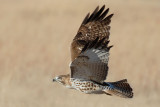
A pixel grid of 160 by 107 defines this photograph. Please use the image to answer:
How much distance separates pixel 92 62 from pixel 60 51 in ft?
14.5

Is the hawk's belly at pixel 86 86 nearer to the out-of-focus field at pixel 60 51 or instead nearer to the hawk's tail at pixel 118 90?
the hawk's tail at pixel 118 90

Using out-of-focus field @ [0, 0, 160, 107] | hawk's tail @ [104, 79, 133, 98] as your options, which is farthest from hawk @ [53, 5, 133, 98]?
out-of-focus field @ [0, 0, 160, 107]

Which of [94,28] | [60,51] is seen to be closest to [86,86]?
[94,28]

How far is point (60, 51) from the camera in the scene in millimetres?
13305

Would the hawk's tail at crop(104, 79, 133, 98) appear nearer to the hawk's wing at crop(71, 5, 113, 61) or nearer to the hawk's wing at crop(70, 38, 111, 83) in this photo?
the hawk's wing at crop(70, 38, 111, 83)

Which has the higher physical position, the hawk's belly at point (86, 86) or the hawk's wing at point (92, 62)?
the hawk's wing at point (92, 62)

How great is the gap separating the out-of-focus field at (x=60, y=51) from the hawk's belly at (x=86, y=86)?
1.31 m

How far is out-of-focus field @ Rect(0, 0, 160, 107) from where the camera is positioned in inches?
440

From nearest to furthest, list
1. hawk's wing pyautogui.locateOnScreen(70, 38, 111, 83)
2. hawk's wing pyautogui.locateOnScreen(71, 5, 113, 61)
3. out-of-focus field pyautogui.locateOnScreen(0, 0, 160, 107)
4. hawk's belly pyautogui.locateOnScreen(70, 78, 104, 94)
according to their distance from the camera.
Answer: hawk's wing pyautogui.locateOnScreen(70, 38, 111, 83) < hawk's belly pyautogui.locateOnScreen(70, 78, 104, 94) < hawk's wing pyautogui.locateOnScreen(71, 5, 113, 61) < out-of-focus field pyautogui.locateOnScreen(0, 0, 160, 107)

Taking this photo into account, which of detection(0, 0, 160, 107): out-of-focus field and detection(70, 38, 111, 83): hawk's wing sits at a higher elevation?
detection(0, 0, 160, 107): out-of-focus field

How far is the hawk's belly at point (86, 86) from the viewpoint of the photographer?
30.1 ft

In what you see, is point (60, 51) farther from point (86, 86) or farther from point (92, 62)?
point (92, 62)

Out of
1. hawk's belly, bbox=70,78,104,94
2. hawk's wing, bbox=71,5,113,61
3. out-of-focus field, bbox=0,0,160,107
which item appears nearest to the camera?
hawk's belly, bbox=70,78,104,94

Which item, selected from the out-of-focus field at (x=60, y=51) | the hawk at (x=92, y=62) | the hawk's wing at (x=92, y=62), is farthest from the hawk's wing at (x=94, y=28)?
the out-of-focus field at (x=60, y=51)
